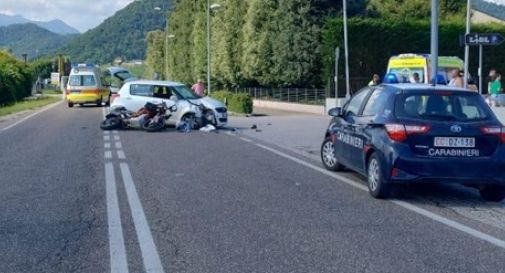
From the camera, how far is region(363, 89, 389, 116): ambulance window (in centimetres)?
991

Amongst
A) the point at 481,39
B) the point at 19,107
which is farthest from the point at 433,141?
the point at 19,107

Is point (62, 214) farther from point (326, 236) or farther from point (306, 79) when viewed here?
point (306, 79)

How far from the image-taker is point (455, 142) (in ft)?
30.0

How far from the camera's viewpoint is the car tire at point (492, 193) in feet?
31.5

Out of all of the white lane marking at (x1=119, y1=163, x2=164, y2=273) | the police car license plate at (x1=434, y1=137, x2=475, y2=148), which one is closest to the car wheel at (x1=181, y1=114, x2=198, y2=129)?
the white lane marking at (x1=119, y1=163, x2=164, y2=273)

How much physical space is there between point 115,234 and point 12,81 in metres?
50.4

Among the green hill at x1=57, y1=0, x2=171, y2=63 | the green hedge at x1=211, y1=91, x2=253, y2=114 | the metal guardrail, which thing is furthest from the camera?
the green hill at x1=57, y1=0, x2=171, y2=63

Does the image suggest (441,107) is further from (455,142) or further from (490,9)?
→ (490,9)

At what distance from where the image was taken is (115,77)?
79312 mm

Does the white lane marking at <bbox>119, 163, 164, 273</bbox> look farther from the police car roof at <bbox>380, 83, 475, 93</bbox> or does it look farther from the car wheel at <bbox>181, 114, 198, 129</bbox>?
the car wheel at <bbox>181, 114, 198, 129</bbox>

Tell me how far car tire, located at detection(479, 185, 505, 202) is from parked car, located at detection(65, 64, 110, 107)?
34.0m

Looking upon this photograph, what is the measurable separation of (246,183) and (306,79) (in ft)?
103

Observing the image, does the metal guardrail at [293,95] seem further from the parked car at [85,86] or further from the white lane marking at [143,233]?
the white lane marking at [143,233]

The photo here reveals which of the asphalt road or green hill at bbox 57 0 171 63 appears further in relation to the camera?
green hill at bbox 57 0 171 63
